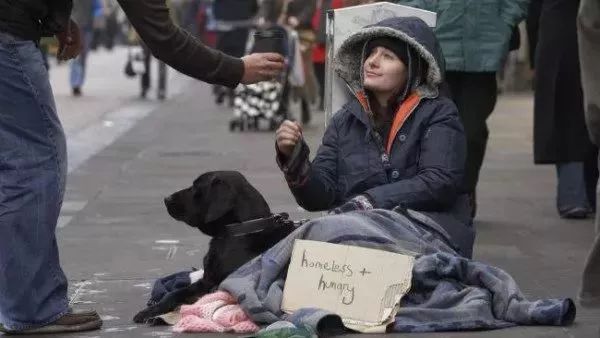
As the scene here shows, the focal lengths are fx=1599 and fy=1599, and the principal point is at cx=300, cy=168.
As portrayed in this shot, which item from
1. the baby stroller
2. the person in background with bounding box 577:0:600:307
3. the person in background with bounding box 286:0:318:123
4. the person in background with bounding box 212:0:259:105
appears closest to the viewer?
the person in background with bounding box 577:0:600:307

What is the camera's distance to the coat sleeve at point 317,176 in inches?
234

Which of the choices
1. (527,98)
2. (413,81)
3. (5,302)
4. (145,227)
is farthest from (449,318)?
(527,98)

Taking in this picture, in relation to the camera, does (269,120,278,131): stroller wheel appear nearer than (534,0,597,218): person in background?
No

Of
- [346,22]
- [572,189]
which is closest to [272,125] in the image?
[572,189]

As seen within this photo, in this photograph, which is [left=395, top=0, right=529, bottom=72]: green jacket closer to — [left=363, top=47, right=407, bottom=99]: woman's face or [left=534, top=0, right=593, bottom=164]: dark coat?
[left=534, top=0, right=593, bottom=164]: dark coat

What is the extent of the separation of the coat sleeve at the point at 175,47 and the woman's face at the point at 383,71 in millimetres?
742

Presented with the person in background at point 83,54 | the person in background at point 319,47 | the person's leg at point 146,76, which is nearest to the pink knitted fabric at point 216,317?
the person in background at point 319,47

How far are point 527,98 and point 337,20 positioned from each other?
15357 millimetres

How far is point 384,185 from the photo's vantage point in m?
6.13

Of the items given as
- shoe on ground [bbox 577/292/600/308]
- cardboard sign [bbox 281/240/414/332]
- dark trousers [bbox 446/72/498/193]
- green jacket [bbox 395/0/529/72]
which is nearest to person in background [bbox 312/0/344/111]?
dark trousers [bbox 446/72/498/193]

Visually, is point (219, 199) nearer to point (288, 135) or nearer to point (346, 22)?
point (288, 135)

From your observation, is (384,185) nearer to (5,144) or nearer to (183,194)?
(183,194)

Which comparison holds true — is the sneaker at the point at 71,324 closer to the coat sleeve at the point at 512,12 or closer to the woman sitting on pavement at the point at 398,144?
the woman sitting on pavement at the point at 398,144

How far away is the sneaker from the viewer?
570 centimetres
